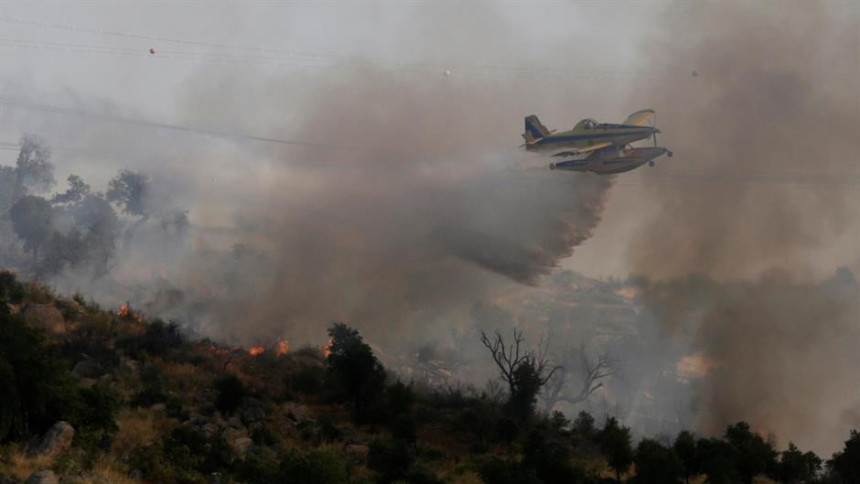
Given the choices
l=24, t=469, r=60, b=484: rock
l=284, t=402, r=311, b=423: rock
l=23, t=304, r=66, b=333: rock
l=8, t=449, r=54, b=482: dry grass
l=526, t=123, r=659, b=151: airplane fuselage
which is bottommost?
l=8, t=449, r=54, b=482: dry grass

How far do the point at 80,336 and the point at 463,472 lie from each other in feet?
94.9

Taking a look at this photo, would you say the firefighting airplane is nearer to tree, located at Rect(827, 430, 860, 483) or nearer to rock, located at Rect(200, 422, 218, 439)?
tree, located at Rect(827, 430, 860, 483)

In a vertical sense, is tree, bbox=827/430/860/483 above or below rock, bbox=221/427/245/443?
above

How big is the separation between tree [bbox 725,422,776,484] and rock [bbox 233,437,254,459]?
2504 cm

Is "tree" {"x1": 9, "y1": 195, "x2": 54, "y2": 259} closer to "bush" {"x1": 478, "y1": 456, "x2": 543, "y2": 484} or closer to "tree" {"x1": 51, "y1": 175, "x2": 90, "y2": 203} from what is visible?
"tree" {"x1": 51, "y1": 175, "x2": 90, "y2": 203}

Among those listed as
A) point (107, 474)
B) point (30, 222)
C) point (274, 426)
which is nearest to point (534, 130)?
point (274, 426)

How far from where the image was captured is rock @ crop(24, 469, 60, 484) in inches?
707

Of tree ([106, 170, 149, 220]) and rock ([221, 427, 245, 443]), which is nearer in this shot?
rock ([221, 427, 245, 443])

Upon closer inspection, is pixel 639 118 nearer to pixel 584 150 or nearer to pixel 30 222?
pixel 584 150

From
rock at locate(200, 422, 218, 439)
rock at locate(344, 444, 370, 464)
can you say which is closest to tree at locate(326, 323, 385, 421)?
rock at locate(344, 444, 370, 464)

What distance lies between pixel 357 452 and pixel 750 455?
68.6ft

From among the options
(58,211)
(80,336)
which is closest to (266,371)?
(80,336)

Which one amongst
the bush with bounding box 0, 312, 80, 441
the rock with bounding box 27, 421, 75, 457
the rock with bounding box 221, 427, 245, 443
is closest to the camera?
the rock with bounding box 27, 421, 75, 457

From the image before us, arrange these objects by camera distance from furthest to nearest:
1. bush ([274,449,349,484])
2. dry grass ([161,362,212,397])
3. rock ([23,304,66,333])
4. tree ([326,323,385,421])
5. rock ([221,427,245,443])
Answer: rock ([23,304,66,333])
tree ([326,323,385,421])
dry grass ([161,362,212,397])
rock ([221,427,245,443])
bush ([274,449,349,484])
